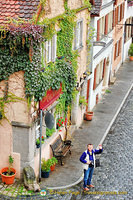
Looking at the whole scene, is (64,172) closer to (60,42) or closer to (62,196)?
(62,196)

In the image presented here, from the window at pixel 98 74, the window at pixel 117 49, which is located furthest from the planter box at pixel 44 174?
the window at pixel 117 49

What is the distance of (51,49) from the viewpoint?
43.0 feet

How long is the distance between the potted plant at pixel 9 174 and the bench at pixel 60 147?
6.70 ft

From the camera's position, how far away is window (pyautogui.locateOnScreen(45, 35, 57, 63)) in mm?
12684

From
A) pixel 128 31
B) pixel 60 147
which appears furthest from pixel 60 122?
pixel 128 31

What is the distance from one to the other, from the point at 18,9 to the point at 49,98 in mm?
3428

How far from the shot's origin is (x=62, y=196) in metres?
12.0

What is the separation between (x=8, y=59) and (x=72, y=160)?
539 centimetres

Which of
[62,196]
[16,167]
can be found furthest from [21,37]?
[62,196]

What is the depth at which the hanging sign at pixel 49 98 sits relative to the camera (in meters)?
12.4

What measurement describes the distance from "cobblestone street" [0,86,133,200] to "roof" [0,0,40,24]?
5.83m

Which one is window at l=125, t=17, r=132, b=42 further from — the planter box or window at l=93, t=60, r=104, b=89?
the planter box

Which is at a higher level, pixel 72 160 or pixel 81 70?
pixel 81 70

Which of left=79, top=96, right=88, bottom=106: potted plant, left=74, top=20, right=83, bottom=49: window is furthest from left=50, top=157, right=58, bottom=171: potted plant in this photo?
left=74, top=20, right=83, bottom=49: window
